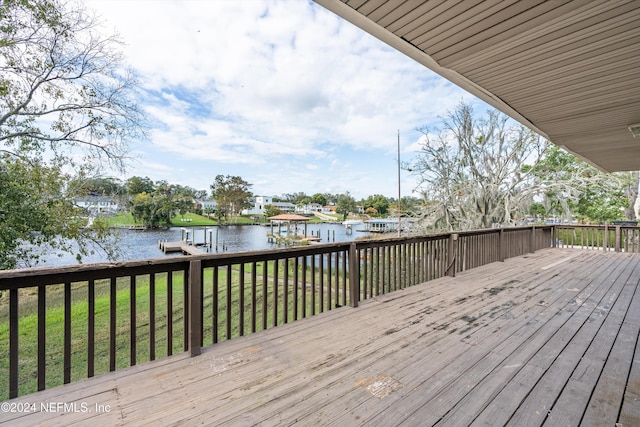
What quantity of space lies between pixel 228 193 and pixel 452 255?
49814mm

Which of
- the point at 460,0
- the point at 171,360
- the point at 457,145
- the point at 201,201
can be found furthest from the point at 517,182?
the point at 201,201

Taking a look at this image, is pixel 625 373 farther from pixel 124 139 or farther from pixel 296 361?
pixel 124 139

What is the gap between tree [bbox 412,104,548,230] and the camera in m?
11.4

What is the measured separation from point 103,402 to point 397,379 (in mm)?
1771

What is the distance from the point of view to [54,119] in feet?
23.5

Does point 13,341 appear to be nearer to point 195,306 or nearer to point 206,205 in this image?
point 195,306

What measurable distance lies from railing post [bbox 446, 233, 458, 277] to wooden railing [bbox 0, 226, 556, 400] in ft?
0.06

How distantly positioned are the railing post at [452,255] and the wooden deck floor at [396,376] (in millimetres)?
1658

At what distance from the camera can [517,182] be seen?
11594mm

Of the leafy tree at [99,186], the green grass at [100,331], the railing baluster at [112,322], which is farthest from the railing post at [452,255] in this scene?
the leafy tree at [99,186]

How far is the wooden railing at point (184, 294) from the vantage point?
1.73 meters

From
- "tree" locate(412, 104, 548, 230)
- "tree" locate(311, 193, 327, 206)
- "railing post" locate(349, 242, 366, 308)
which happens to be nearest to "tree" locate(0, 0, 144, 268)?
"railing post" locate(349, 242, 366, 308)

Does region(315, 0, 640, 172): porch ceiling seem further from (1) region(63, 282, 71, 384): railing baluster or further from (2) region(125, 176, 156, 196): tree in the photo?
(2) region(125, 176, 156, 196): tree

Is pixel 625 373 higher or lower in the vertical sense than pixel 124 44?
lower
